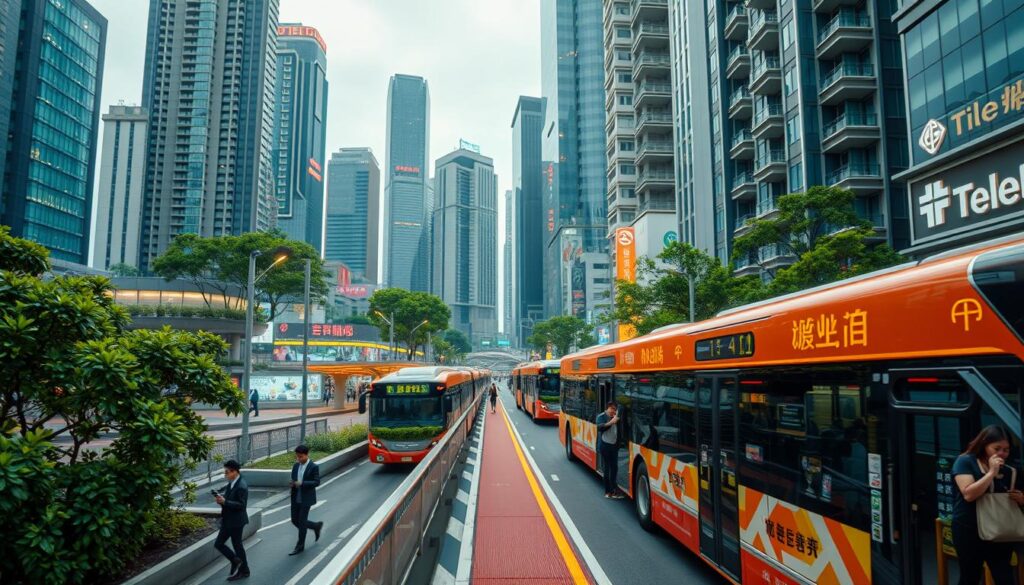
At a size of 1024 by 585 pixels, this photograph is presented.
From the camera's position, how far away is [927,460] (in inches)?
164

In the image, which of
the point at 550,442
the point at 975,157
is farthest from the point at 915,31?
the point at 550,442

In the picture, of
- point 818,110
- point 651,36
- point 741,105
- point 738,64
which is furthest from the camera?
point 651,36

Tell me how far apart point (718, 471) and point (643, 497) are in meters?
3.46

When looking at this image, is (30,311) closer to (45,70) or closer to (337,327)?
(337,327)

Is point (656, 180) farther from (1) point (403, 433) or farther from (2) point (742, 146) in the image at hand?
(1) point (403, 433)

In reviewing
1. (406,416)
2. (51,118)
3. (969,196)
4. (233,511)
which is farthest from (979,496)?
(51,118)

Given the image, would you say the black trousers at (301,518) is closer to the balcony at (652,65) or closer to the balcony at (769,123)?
the balcony at (769,123)

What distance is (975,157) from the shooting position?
1942 centimetres

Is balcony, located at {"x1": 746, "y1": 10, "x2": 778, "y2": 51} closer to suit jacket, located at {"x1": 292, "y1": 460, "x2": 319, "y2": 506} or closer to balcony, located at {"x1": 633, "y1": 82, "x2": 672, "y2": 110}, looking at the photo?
balcony, located at {"x1": 633, "y1": 82, "x2": 672, "y2": 110}

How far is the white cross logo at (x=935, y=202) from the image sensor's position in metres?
20.8

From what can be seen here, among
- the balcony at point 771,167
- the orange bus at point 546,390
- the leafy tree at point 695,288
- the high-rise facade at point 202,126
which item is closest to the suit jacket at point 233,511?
the orange bus at point 546,390

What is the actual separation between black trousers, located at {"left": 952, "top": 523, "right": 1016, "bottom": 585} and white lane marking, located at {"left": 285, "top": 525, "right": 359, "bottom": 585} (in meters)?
8.26

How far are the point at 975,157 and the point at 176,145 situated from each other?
15288 centimetres

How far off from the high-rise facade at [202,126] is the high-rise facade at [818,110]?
119 meters
